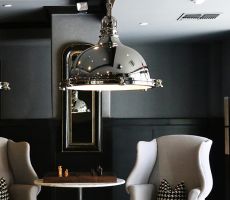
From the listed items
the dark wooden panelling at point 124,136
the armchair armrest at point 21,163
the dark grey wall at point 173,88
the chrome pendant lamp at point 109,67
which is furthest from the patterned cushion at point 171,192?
the dark grey wall at point 173,88

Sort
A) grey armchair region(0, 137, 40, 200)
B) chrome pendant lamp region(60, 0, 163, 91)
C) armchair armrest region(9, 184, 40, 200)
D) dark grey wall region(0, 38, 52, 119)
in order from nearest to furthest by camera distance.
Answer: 1. chrome pendant lamp region(60, 0, 163, 91)
2. armchair armrest region(9, 184, 40, 200)
3. grey armchair region(0, 137, 40, 200)
4. dark grey wall region(0, 38, 52, 119)

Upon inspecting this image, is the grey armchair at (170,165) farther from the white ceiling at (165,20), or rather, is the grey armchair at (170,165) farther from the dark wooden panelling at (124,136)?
the dark wooden panelling at (124,136)

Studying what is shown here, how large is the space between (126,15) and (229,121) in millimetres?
2242

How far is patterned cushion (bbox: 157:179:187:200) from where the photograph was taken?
16.4ft

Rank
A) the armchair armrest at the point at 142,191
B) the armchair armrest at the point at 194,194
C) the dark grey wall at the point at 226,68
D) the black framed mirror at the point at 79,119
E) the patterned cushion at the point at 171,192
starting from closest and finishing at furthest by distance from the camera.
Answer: the armchair armrest at the point at 194,194, the patterned cushion at the point at 171,192, the armchair armrest at the point at 142,191, the black framed mirror at the point at 79,119, the dark grey wall at the point at 226,68

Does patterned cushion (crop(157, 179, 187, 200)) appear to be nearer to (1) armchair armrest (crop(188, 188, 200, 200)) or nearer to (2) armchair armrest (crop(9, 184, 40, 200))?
(1) armchair armrest (crop(188, 188, 200, 200))

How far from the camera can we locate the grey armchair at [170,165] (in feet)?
16.6

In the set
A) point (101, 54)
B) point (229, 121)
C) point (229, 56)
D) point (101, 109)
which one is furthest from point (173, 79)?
point (101, 54)

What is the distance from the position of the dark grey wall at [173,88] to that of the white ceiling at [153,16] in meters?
0.77

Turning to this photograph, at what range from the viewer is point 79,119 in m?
6.26

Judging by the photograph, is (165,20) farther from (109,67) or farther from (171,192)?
(109,67)

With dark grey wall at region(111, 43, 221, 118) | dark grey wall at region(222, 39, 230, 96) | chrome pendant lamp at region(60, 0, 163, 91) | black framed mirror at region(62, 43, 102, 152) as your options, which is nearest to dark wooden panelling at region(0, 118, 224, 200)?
black framed mirror at region(62, 43, 102, 152)

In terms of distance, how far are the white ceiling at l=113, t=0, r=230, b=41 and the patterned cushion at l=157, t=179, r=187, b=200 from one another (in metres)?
1.92

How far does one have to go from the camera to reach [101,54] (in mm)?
2580
